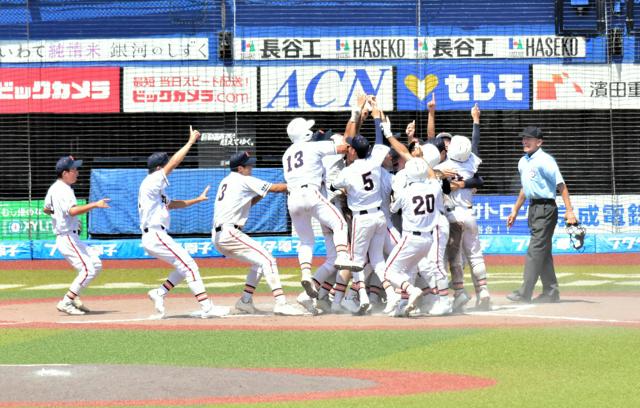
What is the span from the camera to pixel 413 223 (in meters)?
13.4

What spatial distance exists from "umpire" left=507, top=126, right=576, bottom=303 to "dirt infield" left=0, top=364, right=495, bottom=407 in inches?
240

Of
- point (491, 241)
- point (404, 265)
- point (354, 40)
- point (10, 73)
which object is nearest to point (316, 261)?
point (491, 241)

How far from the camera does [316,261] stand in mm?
23969

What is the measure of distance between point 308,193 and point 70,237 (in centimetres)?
329

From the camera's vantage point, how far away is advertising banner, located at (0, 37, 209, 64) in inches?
1054

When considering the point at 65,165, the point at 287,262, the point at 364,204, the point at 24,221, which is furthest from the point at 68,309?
the point at 24,221

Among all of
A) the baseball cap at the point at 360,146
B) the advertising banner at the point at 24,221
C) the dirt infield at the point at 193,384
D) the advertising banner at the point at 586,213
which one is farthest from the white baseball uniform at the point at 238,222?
the advertising banner at the point at 586,213

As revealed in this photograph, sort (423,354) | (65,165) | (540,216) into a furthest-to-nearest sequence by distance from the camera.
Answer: (540,216)
(65,165)
(423,354)

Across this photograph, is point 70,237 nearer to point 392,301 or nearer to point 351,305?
point 351,305

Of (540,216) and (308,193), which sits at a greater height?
(308,193)

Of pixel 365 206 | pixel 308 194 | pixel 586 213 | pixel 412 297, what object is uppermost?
pixel 308 194

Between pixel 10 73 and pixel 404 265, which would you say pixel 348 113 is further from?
pixel 404 265

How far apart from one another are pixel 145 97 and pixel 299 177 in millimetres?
13624

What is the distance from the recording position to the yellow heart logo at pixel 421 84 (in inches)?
1043
